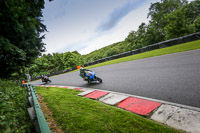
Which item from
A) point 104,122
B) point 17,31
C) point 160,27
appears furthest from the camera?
point 160,27

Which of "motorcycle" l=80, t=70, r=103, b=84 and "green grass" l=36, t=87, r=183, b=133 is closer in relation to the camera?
"green grass" l=36, t=87, r=183, b=133

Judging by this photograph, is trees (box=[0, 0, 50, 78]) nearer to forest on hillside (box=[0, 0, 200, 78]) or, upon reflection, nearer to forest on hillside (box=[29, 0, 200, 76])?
forest on hillside (box=[0, 0, 200, 78])

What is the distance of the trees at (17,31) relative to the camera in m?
4.89

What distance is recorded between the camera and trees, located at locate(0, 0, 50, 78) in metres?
4.89

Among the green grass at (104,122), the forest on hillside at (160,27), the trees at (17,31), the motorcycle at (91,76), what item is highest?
the forest on hillside at (160,27)

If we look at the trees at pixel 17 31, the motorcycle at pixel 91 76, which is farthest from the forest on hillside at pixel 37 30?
the motorcycle at pixel 91 76

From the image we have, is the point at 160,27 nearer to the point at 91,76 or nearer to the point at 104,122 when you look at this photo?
the point at 91,76

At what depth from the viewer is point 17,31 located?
561cm

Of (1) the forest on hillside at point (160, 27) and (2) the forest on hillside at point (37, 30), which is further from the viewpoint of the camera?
(1) the forest on hillside at point (160, 27)

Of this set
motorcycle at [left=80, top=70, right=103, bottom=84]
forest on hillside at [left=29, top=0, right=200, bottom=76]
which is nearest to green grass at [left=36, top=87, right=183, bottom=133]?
motorcycle at [left=80, top=70, right=103, bottom=84]

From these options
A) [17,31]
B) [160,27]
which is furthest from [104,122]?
[160,27]

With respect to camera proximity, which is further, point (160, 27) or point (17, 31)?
point (160, 27)

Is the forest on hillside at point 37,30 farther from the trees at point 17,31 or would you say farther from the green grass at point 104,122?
the green grass at point 104,122

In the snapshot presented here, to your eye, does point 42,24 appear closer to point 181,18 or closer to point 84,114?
point 84,114
